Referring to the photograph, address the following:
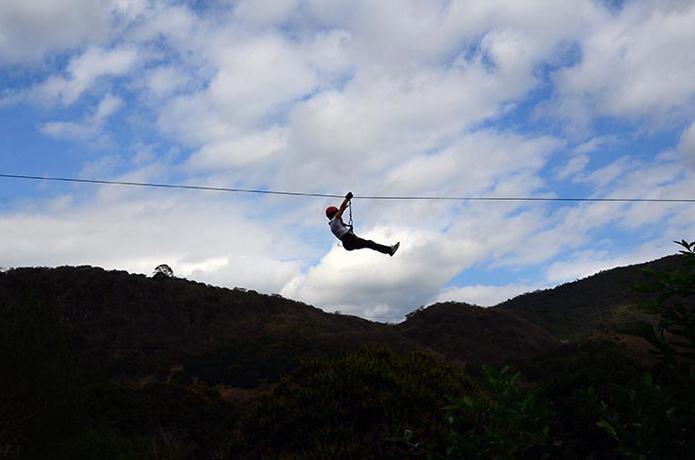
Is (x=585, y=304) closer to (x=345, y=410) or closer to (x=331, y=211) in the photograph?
(x=331, y=211)

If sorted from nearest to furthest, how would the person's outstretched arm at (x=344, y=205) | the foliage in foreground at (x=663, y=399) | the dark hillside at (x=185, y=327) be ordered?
the foliage in foreground at (x=663, y=399), the person's outstretched arm at (x=344, y=205), the dark hillside at (x=185, y=327)

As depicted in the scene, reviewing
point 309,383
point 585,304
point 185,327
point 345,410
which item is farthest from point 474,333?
point 345,410

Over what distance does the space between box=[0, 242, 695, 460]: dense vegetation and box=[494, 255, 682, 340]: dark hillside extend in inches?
363

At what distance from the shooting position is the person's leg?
1331 centimetres

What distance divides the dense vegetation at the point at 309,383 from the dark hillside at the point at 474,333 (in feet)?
0.83

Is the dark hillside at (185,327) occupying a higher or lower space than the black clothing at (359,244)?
higher

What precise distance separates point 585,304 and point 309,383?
3026 inches

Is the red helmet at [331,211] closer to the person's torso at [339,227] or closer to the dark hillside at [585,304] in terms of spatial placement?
the person's torso at [339,227]

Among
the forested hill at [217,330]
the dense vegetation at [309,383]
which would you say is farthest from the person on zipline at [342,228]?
the forested hill at [217,330]

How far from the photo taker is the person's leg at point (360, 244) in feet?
43.7

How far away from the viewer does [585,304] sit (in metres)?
80.2

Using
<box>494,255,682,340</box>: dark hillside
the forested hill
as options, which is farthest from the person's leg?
<box>494,255,682,340</box>: dark hillside

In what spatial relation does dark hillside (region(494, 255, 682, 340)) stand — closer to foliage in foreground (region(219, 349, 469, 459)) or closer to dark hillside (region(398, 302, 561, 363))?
dark hillside (region(398, 302, 561, 363))

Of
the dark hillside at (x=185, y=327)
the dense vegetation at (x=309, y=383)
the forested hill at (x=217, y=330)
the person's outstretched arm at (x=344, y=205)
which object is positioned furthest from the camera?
the forested hill at (x=217, y=330)
